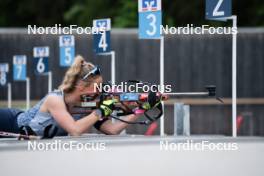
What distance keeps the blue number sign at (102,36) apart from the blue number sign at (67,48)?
250 cm

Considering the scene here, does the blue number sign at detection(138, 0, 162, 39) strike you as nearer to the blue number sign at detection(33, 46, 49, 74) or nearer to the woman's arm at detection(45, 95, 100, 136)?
the woman's arm at detection(45, 95, 100, 136)

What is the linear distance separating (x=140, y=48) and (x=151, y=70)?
63 centimetres

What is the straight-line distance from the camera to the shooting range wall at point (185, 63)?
22266mm

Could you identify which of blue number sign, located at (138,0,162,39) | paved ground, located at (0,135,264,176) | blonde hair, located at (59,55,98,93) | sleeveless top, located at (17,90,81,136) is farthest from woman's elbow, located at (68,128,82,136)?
blue number sign, located at (138,0,162,39)

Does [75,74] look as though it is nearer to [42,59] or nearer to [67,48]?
[67,48]

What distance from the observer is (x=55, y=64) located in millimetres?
22750

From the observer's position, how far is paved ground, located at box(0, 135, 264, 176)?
229 centimetres

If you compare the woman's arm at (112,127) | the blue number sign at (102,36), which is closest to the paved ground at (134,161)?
the woman's arm at (112,127)

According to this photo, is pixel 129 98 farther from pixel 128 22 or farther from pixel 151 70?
pixel 128 22

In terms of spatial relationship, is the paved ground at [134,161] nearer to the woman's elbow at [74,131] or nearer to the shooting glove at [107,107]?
the shooting glove at [107,107]

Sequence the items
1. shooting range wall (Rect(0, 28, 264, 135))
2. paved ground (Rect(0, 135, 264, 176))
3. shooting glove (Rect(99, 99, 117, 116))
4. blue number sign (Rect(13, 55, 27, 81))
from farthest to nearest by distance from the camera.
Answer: shooting range wall (Rect(0, 28, 264, 135)) → blue number sign (Rect(13, 55, 27, 81)) → shooting glove (Rect(99, 99, 117, 116)) → paved ground (Rect(0, 135, 264, 176))

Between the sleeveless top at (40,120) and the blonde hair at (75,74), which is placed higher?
the blonde hair at (75,74)

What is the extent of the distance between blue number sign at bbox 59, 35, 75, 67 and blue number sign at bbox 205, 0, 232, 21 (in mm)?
5429

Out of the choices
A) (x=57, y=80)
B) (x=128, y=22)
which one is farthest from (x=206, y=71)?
(x=128, y=22)
